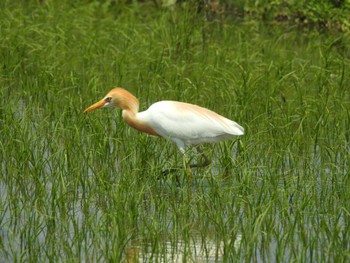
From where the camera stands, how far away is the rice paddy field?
19.9ft

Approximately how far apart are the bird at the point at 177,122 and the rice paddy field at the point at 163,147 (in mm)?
140

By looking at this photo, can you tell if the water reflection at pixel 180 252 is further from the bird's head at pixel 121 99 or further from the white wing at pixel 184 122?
the bird's head at pixel 121 99

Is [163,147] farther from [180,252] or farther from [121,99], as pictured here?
[180,252]

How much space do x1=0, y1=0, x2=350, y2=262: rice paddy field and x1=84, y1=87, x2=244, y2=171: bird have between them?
140 mm

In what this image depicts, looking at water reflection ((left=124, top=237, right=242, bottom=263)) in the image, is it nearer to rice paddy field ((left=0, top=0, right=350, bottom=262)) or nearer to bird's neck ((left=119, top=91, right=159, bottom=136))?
rice paddy field ((left=0, top=0, right=350, bottom=262))

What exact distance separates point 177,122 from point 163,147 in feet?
→ 1.70

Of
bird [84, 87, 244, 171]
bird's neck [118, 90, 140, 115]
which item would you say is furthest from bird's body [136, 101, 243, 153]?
bird's neck [118, 90, 140, 115]

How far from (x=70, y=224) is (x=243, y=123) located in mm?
2415

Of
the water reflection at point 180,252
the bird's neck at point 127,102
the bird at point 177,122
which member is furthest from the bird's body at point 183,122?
the water reflection at point 180,252

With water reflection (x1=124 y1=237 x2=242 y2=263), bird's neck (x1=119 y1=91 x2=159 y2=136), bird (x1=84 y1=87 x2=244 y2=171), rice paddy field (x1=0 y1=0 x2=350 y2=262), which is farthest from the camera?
bird's neck (x1=119 y1=91 x2=159 y2=136)

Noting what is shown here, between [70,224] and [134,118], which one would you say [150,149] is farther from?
[70,224]

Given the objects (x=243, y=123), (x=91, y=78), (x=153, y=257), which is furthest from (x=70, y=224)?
(x=91, y=78)

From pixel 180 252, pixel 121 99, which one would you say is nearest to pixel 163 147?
pixel 121 99

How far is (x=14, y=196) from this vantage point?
6.70m
